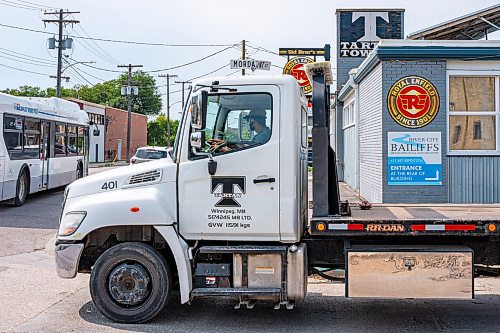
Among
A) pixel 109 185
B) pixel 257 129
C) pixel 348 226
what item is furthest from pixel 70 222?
pixel 348 226

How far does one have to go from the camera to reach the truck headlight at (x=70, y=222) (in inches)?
282

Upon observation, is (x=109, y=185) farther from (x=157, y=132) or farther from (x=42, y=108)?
(x=157, y=132)

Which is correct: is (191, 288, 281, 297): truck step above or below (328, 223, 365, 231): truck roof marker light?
below

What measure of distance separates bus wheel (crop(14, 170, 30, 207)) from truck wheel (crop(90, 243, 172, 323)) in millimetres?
11583

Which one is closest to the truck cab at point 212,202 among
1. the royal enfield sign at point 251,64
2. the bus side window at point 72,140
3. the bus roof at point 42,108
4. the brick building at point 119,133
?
the royal enfield sign at point 251,64

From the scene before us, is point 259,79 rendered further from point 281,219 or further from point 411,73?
point 411,73

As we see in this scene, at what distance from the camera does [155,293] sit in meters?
6.99

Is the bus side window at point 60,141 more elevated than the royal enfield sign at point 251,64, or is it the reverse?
the royal enfield sign at point 251,64

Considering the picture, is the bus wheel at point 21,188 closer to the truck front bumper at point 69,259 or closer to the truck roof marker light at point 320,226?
the truck front bumper at point 69,259

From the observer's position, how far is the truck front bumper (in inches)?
282

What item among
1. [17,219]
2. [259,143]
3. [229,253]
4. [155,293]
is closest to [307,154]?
[259,143]

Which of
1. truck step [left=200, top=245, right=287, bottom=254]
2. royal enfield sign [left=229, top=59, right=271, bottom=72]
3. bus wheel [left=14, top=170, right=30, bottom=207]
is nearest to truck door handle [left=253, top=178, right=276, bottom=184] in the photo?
truck step [left=200, top=245, right=287, bottom=254]

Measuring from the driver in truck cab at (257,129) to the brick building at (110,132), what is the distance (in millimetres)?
51145

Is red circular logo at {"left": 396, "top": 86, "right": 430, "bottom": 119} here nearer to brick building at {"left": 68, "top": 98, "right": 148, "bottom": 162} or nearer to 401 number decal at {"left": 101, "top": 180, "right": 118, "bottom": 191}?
401 number decal at {"left": 101, "top": 180, "right": 118, "bottom": 191}
